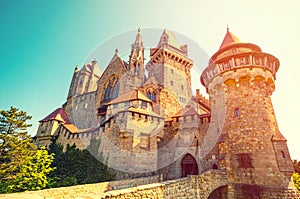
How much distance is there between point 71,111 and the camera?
2945 centimetres

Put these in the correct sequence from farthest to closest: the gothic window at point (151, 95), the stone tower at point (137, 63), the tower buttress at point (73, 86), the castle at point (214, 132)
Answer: the tower buttress at point (73, 86)
the stone tower at point (137, 63)
the gothic window at point (151, 95)
the castle at point (214, 132)

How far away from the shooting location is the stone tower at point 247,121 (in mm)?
10352

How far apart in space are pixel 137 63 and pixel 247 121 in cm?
1591

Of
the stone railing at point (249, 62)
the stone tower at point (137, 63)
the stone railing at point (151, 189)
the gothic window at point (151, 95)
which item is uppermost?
the stone tower at point (137, 63)

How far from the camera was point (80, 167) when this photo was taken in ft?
51.7

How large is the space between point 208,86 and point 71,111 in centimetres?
2437

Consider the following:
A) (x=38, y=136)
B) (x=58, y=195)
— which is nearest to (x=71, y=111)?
(x=38, y=136)

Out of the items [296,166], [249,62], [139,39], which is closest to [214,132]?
[249,62]

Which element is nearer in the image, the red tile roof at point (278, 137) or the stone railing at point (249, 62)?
the red tile roof at point (278, 137)

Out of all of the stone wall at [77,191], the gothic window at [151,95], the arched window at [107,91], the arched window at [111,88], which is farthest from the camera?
the arched window at [107,91]

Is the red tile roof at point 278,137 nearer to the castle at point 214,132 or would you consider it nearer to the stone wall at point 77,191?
the castle at point 214,132

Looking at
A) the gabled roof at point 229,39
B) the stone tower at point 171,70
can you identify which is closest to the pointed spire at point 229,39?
the gabled roof at point 229,39

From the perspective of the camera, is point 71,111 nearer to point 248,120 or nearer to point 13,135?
point 13,135

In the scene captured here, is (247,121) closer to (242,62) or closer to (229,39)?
(242,62)
